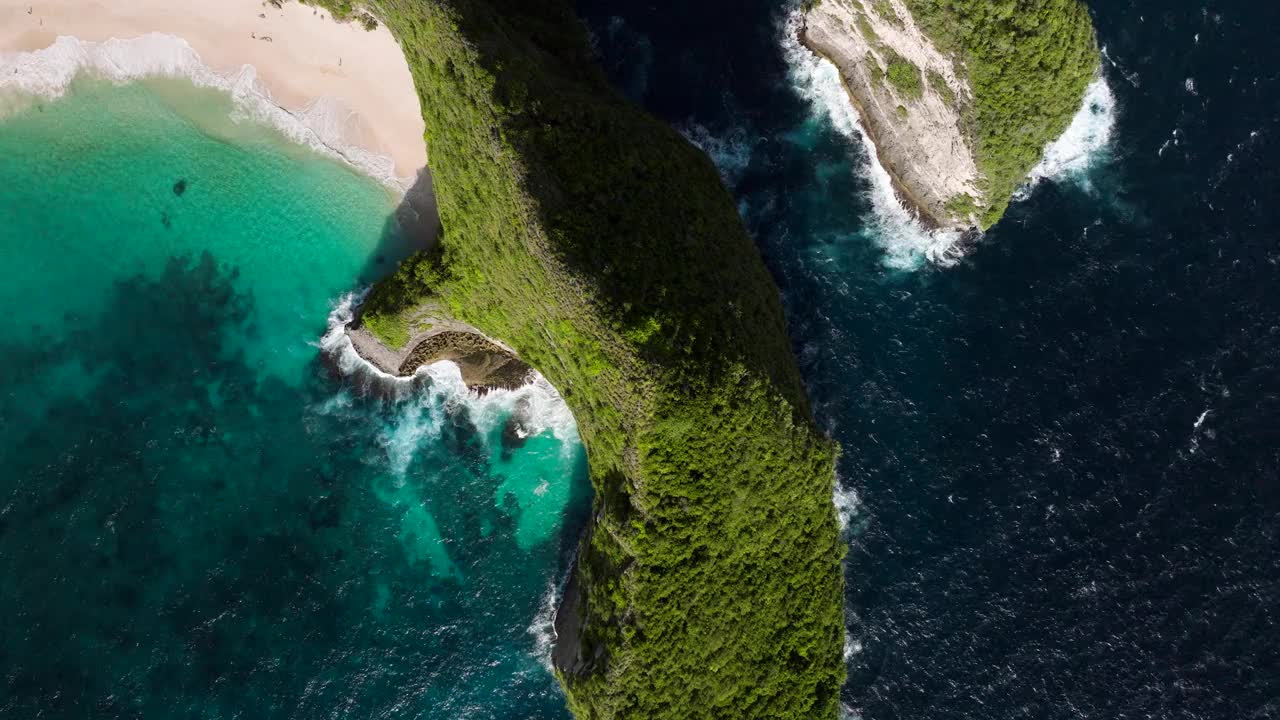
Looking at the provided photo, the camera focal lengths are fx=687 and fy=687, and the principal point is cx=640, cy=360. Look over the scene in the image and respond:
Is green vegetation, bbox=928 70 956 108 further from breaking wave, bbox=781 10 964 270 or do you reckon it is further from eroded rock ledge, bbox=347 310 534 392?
eroded rock ledge, bbox=347 310 534 392

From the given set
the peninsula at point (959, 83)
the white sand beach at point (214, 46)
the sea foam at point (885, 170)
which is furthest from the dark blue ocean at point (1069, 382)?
the white sand beach at point (214, 46)

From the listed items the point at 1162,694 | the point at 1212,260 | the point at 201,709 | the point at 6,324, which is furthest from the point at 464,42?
the point at 1162,694

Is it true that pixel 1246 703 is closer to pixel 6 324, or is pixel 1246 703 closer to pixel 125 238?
pixel 125 238

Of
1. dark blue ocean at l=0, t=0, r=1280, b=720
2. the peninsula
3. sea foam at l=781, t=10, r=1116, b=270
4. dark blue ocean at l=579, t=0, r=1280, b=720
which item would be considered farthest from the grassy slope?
the peninsula

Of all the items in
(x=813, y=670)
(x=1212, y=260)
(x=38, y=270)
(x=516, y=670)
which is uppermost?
(x=1212, y=260)

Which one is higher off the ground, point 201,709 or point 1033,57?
point 1033,57

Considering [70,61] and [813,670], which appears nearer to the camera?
[813,670]

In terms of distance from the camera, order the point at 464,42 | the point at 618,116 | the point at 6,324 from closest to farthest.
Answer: the point at 464,42, the point at 618,116, the point at 6,324
